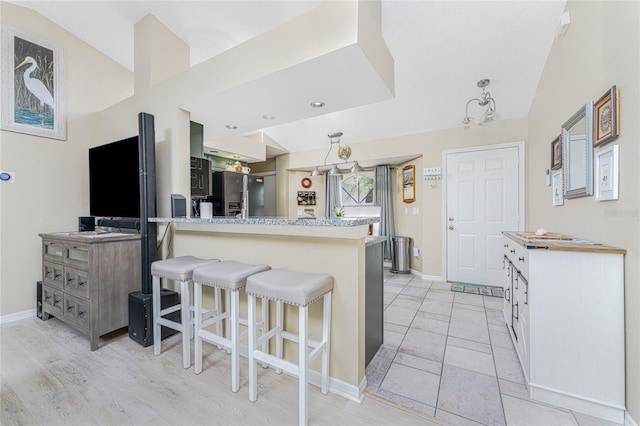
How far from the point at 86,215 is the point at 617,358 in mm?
4963

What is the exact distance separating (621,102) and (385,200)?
369 cm

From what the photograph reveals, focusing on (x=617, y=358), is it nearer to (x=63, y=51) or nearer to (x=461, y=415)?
(x=461, y=415)

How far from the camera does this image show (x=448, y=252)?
13.5 feet

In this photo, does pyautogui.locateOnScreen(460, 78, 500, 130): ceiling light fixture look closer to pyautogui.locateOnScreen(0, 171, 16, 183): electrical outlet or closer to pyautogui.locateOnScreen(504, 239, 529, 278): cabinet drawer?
pyautogui.locateOnScreen(504, 239, 529, 278): cabinet drawer

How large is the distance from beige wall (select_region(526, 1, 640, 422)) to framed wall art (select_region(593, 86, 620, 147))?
0.9 inches

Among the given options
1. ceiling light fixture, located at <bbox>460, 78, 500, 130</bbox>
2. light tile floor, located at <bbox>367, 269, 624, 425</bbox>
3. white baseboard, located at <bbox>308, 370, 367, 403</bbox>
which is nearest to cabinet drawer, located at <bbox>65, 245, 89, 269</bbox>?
→ white baseboard, located at <bbox>308, 370, 367, 403</bbox>

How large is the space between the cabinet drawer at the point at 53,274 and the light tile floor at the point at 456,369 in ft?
9.60

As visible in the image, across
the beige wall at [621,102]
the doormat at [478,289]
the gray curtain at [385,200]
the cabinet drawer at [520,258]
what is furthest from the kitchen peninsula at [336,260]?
the gray curtain at [385,200]

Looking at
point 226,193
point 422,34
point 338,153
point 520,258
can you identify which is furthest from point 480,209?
point 226,193

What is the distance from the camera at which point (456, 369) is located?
186 centimetres

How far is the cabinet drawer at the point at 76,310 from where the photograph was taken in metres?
2.16

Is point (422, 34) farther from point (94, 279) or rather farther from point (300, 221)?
point (94, 279)

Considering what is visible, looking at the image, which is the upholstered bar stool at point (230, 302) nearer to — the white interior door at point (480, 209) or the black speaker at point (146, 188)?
the black speaker at point (146, 188)

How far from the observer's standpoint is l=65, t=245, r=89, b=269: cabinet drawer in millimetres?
2152
